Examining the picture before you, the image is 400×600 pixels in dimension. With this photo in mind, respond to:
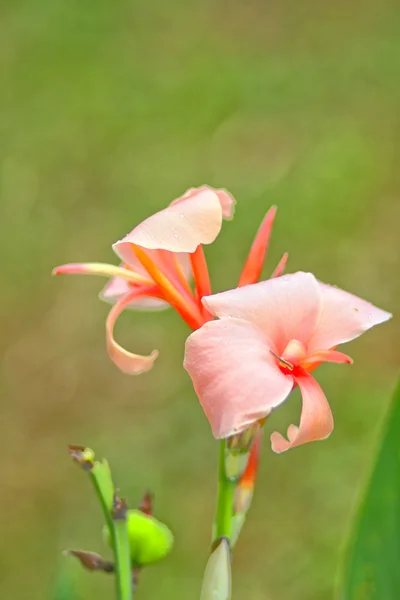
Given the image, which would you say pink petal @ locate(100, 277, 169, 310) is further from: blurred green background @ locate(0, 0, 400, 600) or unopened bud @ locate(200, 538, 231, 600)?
blurred green background @ locate(0, 0, 400, 600)

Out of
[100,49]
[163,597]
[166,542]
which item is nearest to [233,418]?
[166,542]

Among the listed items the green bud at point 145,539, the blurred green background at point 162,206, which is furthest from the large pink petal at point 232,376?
the blurred green background at point 162,206

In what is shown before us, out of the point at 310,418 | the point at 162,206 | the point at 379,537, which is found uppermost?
the point at 310,418

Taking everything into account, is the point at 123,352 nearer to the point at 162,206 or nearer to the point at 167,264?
the point at 167,264

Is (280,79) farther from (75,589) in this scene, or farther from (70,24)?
(75,589)

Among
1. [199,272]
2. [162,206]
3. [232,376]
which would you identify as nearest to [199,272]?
[199,272]

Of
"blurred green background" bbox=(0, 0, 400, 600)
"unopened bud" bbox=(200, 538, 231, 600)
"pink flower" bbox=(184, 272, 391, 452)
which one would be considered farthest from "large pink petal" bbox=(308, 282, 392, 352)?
"blurred green background" bbox=(0, 0, 400, 600)

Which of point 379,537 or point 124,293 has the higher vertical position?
point 124,293

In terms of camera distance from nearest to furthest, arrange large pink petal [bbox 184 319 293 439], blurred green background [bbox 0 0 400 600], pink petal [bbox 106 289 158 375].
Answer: large pink petal [bbox 184 319 293 439], pink petal [bbox 106 289 158 375], blurred green background [bbox 0 0 400 600]
